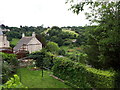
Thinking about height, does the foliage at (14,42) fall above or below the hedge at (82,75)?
above

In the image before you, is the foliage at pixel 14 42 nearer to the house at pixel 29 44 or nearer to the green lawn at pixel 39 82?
the house at pixel 29 44

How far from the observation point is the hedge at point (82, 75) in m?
6.89

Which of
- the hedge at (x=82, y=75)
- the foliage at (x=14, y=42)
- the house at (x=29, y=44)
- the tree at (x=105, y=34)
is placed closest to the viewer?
the tree at (x=105, y=34)

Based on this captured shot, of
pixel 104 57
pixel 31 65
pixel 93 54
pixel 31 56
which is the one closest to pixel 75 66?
pixel 104 57

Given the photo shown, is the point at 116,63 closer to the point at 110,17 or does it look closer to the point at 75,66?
the point at 75,66

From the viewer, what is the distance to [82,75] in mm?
8227

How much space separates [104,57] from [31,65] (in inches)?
260

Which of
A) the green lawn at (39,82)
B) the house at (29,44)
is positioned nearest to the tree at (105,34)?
the green lawn at (39,82)

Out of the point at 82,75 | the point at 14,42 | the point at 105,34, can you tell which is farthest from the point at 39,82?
the point at 14,42

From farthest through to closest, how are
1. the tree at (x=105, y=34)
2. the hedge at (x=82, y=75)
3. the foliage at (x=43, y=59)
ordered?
1. the foliage at (x=43, y=59)
2. the hedge at (x=82, y=75)
3. the tree at (x=105, y=34)

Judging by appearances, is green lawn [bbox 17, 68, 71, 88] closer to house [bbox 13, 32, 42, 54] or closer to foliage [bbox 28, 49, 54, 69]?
foliage [bbox 28, 49, 54, 69]

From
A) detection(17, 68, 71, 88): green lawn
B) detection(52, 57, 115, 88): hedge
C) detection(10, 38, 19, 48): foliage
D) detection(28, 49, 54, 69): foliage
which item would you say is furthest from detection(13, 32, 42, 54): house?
detection(17, 68, 71, 88): green lawn

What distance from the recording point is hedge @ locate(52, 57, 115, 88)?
6.89 metres

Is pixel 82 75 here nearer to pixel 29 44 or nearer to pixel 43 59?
pixel 43 59
